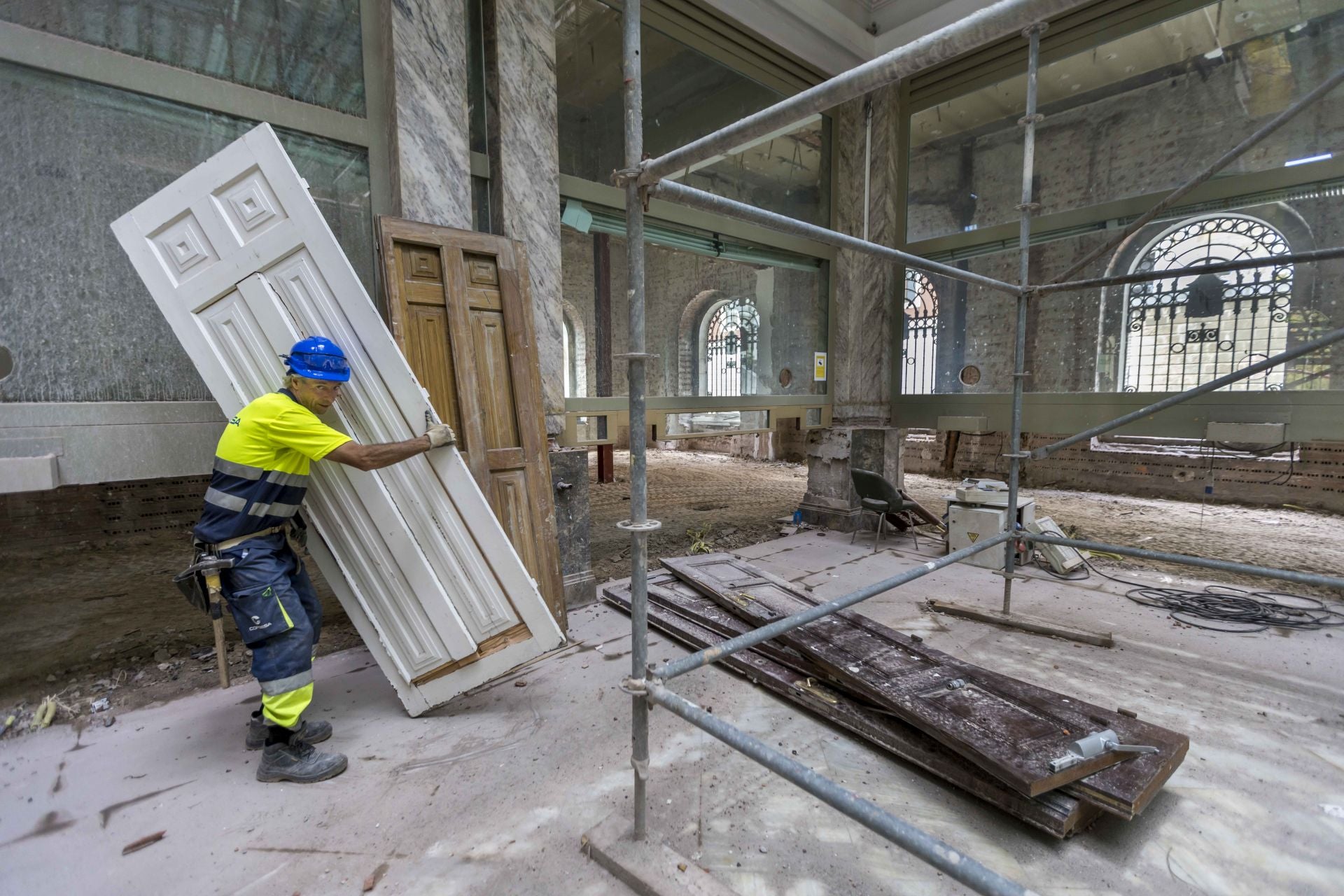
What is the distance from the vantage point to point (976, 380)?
5.50 metres

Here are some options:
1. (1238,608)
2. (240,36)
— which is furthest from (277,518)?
(1238,608)

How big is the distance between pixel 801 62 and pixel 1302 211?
4.01m

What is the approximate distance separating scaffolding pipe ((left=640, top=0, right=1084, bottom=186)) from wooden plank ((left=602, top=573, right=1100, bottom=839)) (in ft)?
7.22

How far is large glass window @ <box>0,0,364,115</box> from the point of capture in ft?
8.19

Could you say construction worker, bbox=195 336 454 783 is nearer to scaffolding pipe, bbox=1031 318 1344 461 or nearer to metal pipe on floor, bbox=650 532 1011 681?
metal pipe on floor, bbox=650 532 1011 681

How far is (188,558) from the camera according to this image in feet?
17.3

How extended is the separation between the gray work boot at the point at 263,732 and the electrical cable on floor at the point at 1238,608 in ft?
16.1

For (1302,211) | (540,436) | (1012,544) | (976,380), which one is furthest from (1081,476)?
(540,436)

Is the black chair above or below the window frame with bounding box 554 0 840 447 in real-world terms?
below

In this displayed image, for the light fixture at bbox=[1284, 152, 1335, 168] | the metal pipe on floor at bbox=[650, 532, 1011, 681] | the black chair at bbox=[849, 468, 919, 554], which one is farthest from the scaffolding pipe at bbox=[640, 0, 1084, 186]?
the light fixture at bbox=[1284, 152, 1335, 168]

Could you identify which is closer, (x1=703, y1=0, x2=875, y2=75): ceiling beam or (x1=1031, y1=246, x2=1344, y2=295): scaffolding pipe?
(x1=1031, y1=246, x2=1344, y2=295): scaffolding pipe

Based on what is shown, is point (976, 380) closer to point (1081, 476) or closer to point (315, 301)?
point (315, 301)

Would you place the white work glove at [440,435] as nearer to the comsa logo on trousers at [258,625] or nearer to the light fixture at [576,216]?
the comsa logo on trousers at [258,625]

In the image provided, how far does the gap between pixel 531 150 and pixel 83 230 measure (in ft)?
7.46
